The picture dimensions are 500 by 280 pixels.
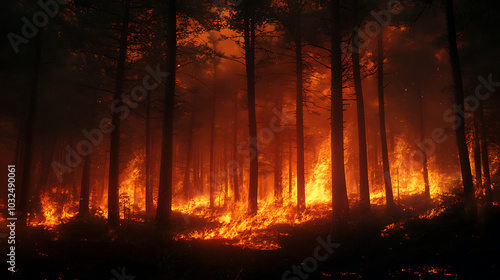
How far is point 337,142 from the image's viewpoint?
9.21m

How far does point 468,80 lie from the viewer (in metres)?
17.9

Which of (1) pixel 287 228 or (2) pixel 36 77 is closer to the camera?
(1) pixel 287 228

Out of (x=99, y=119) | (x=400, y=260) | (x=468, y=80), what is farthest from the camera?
(x=99, y=119)

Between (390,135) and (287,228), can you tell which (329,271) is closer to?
(287,228)

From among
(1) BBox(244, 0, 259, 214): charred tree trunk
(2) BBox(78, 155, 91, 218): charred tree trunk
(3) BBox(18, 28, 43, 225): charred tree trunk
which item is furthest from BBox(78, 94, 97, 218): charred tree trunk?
(1) BBox(244, 0, 259, 214): charred tree trunk

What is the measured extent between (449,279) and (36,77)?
1855cm

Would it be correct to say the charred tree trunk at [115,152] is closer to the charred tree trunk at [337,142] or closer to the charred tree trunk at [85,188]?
the charred tree trunk at [85,188]

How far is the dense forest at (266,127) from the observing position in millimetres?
6852

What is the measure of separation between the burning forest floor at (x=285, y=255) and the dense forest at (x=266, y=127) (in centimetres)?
5

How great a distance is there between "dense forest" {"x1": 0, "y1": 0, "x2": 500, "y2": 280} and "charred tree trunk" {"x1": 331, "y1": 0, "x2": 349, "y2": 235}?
0.15 feet

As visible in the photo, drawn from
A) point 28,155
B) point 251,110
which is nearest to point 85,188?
point 28,155

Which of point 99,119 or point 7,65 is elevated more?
point 7,65

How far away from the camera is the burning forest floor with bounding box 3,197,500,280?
5.67 m

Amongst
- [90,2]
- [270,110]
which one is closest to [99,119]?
[90,2]
